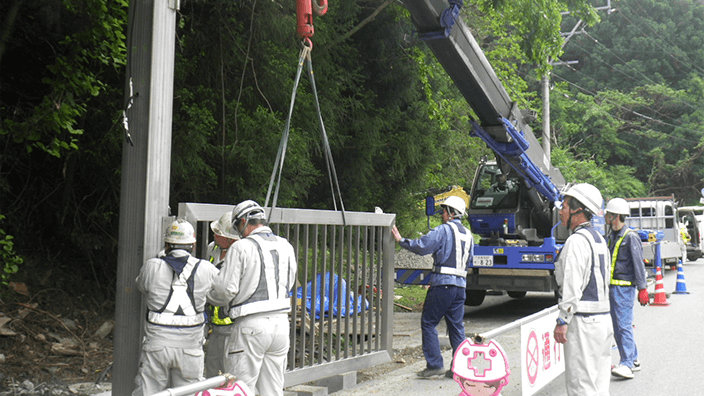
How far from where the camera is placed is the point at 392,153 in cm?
1468

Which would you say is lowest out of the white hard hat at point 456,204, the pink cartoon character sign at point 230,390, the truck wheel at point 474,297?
the truck wheel at point 474,297

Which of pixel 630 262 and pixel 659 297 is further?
pixel 659 297

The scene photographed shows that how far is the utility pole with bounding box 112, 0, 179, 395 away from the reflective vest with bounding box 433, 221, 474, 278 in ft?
12.1

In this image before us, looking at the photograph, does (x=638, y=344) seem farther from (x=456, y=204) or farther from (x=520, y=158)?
(x=456, y=204)

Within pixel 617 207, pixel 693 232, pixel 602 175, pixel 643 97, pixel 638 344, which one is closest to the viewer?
pixel 617 207

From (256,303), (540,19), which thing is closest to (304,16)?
(256,303)

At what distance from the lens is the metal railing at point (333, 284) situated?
20.2 feet

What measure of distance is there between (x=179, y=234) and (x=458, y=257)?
3.77m

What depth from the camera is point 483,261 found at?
12.2 meters

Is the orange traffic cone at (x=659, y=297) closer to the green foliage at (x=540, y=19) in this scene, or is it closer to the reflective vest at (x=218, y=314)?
the green foliage at (x=540, y=19)

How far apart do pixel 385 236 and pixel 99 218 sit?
17.1 ft

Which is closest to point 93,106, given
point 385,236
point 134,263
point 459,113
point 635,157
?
point 385,236

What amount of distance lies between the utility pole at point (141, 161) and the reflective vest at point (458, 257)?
3.68 meters

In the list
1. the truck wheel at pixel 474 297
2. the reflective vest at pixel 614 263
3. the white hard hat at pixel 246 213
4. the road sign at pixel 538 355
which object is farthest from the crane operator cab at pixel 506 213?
the white hard hat at pixel 246 213
